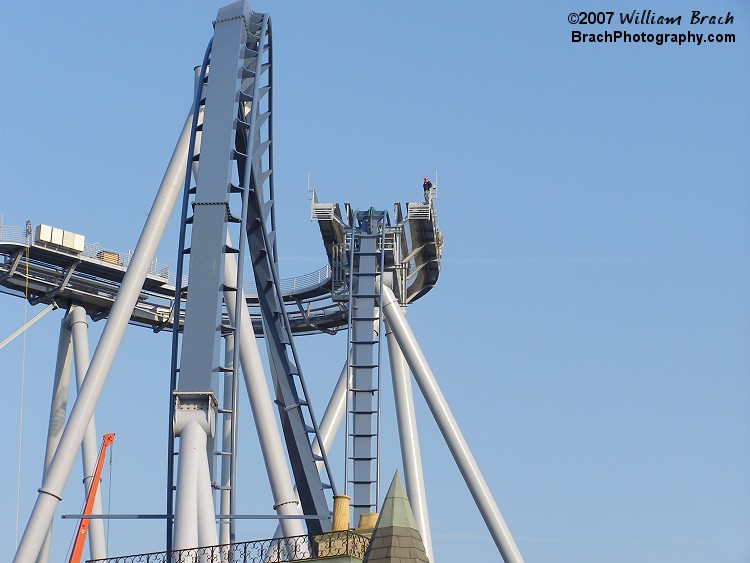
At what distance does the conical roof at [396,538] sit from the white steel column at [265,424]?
11.7 m

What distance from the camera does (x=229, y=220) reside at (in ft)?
113

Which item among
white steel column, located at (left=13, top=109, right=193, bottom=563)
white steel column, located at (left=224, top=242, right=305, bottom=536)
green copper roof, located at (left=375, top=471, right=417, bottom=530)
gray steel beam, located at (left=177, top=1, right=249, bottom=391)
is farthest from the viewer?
white steel column, located at (left=224, top=242, right=305, bottom=536)

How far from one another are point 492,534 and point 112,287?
15241mm

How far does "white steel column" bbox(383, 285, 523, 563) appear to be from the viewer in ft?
148

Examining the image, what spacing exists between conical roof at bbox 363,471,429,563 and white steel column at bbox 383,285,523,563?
21.1 meters

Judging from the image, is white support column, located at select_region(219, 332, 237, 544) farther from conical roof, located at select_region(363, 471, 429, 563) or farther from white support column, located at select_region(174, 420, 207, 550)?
conical roof, located at select_region(363, 471, 429, 563)

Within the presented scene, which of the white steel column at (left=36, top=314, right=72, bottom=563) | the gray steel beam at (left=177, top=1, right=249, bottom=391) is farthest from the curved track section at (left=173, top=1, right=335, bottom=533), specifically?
the white steel column at (left=36, top=314, right=72, bottom=563)

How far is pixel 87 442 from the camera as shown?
1831 inches

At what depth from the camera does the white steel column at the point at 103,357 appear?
116ft

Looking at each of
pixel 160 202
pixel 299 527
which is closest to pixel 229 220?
pixel 160 202

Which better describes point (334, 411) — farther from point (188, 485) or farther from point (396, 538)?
point (396, 538)

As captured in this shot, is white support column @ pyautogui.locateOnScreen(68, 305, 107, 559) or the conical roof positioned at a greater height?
white support column @ pyautogui.locateOnScreen(68, 305, 107, 559)

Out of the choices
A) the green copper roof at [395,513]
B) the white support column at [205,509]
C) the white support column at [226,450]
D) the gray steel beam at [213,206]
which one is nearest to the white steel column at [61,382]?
the white support column at [226,450]

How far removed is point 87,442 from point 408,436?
388 inches
